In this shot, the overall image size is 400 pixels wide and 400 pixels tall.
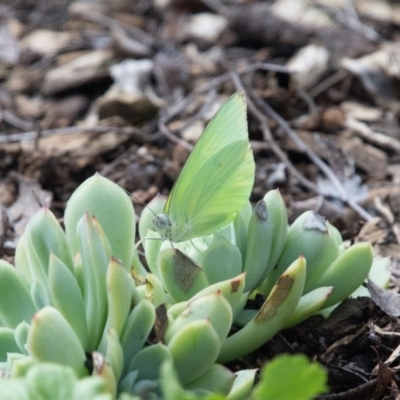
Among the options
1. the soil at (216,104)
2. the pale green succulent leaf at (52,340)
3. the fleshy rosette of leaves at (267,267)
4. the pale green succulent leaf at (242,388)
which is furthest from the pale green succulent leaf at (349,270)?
the pale green succulent leaf at (52,340)

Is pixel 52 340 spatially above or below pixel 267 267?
above

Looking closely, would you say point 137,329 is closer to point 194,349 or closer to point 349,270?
point 194,349

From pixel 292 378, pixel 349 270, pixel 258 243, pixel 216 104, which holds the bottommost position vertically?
pixel 216 104

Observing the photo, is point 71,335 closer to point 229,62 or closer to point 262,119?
point 262,119

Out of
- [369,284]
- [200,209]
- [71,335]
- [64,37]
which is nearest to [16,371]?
[71,335]

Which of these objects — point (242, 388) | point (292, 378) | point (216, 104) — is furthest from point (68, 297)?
point (216, 104)
